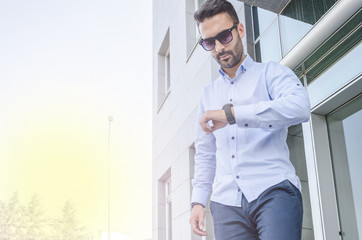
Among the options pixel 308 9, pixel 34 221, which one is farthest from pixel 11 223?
pixel 308 9

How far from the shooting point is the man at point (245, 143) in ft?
5.71

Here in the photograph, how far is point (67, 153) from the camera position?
47625mm

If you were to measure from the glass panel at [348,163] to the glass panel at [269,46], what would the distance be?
118 centimetres

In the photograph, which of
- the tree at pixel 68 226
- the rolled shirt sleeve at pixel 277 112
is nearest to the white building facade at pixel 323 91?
the rolled shirt sleeve at pixel 277 112

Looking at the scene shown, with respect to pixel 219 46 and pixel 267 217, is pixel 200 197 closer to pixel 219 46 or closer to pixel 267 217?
pixel 267 217

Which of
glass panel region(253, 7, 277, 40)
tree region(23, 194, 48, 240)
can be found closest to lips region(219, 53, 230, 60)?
glass panel region(253, 7, 277, 40)

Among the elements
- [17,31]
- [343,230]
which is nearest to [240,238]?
[343,230]

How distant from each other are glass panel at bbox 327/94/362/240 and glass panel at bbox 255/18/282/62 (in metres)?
1.18

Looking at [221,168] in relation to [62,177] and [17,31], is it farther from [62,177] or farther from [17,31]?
[17,31]

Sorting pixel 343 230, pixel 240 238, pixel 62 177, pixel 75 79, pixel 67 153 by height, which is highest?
pixel 75 79

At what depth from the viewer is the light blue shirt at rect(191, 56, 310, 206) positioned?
1786mm

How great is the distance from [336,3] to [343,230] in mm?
2105

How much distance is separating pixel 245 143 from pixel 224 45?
442 mm

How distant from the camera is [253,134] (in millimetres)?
1934
